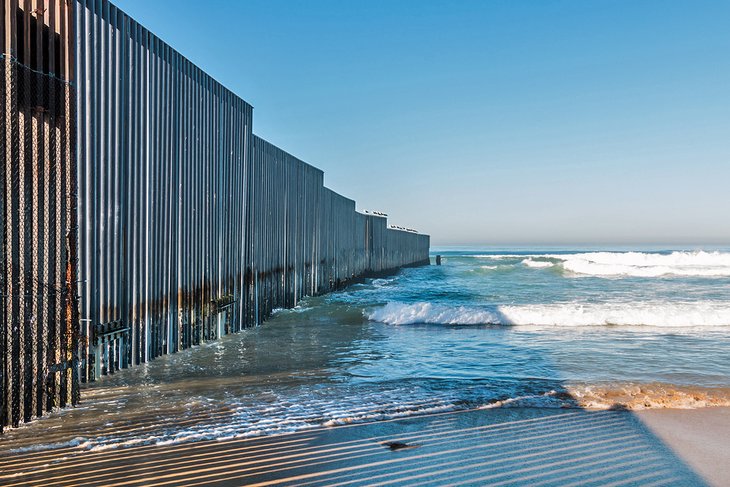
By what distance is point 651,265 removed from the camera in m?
57.7

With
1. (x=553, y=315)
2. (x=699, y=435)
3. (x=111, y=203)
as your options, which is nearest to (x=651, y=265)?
(x=553, y=315)

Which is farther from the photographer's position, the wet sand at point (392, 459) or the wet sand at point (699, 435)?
the wet sand at point (699, 435)

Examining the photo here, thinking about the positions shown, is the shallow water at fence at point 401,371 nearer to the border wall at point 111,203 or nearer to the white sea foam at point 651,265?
the border wall at point 111,203

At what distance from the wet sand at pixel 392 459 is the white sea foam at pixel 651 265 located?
39930 mm

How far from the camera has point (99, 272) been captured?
8008 mm

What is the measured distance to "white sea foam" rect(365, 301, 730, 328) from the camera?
16766 mm

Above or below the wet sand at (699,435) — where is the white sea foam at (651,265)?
above

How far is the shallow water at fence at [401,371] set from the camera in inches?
258

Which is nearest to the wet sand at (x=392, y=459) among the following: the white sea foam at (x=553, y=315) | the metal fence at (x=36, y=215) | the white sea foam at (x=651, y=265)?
the metal fence at (x=36, y=215)

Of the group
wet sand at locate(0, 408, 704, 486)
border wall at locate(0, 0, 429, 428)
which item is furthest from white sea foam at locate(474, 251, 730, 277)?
wet sand at locate(0, 408, 704, 486)

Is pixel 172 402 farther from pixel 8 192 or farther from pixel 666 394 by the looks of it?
pixel 666 394

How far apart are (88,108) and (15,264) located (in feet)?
9.44

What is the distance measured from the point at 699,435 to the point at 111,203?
8.70 meters

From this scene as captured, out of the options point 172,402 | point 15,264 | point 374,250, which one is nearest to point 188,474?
point 172,402
